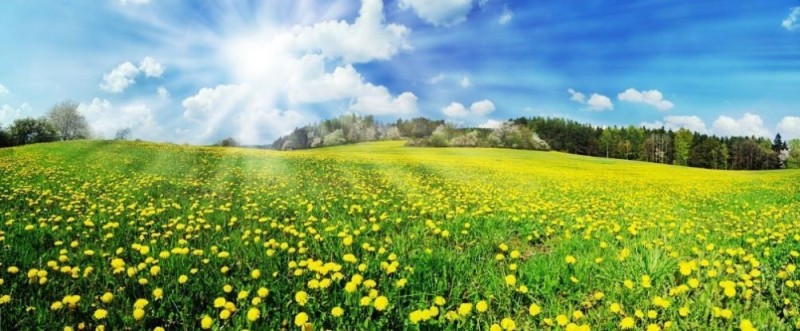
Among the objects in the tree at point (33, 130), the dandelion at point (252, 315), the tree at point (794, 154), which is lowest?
the dandelion at point (252, 315)

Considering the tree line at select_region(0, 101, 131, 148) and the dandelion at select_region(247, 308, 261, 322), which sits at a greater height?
the tree line at select_region(0, 101, 131, 148)

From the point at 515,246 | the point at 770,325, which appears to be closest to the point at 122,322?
the point at 515,246

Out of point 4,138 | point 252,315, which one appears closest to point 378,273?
point 252,315

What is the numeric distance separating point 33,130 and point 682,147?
8762cm

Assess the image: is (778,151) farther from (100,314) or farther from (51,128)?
(51,128)

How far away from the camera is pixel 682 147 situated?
7356 cm

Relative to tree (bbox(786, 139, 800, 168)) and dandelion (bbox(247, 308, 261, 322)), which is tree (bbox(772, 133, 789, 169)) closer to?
tree (bbox(786, 139, 800, 168))

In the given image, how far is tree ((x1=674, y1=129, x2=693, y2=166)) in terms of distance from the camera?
7338 cm

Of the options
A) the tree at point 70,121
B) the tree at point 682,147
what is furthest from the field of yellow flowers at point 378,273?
the tree at point 682,147

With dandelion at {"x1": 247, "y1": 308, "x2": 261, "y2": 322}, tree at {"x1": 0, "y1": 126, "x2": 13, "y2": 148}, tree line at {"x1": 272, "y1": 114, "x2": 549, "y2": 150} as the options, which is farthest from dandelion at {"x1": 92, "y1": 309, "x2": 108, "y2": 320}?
tree at {"x1": 0, "y1": 126, "x2": 13, "y2": 148}

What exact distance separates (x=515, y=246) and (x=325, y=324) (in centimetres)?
300

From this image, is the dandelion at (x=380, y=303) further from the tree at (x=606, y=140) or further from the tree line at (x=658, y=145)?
the tree at (x=606, y=140)

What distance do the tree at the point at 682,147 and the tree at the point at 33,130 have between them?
84995 mm

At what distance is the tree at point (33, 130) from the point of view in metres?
43.4
